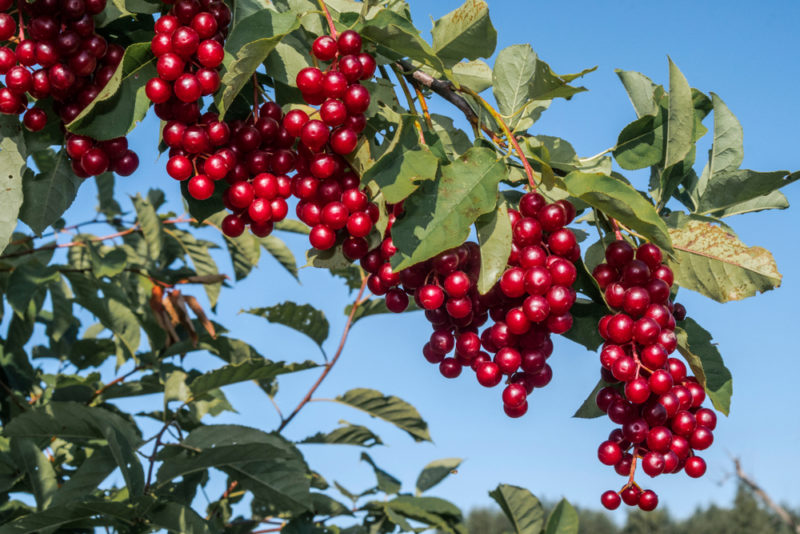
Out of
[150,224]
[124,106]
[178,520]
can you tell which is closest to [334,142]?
[124,106]

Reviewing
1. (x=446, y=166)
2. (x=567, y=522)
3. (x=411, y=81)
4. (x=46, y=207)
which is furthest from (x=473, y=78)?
(x=567, y=522)

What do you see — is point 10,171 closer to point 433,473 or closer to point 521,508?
point 521,508

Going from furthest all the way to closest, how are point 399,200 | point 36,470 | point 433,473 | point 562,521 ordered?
1. point 433,473
2. point 36,470
3. point 562,521
4. point 399,200

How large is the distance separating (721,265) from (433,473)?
2.09m

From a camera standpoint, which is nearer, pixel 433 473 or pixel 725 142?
pixel 725 142

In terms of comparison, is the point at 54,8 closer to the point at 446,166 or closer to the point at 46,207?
the point at 46,207

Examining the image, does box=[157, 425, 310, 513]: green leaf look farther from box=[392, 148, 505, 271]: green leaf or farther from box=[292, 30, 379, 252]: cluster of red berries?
box=[392, 148, 505, 271]: green leaf

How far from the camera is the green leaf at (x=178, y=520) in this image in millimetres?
1791

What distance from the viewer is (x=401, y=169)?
3.68 feet

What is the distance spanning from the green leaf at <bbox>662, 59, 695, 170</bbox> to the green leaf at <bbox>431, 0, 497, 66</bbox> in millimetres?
332

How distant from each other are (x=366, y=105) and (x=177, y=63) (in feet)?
1.07

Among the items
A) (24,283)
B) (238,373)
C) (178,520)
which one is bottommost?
(178,520)

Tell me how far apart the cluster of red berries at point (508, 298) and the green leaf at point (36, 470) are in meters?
1.47

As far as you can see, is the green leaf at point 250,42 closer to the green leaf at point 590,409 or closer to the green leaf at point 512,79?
the green leaf at point 512,79
